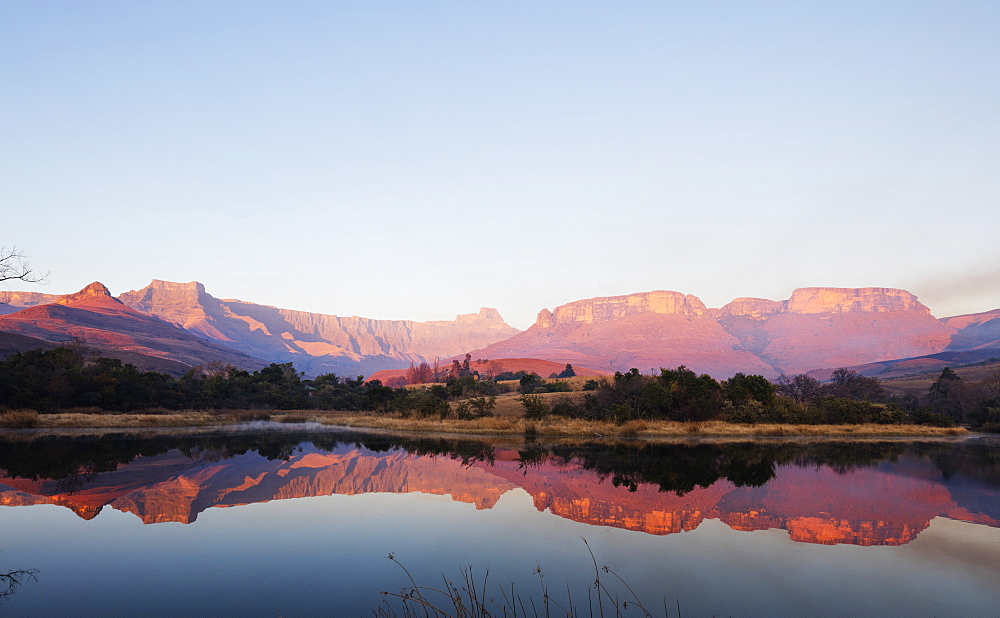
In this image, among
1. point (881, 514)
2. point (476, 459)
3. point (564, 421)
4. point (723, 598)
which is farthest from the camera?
point (564, 421)

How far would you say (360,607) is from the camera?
29.9 ft

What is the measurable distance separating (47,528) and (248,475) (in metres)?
9.25

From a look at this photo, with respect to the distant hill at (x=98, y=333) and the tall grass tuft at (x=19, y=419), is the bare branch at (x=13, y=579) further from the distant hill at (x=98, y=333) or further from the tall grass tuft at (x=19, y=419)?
the distant hill at (x=98, y=333)

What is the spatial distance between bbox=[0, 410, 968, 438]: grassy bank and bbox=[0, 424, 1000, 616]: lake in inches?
513

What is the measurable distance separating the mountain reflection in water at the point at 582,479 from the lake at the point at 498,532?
0.47 feet

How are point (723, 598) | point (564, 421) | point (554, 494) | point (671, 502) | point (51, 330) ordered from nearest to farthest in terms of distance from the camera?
point (723, 598)
point (671, 502)
point (554, 494)
point (564, 421)
point (51, 330)

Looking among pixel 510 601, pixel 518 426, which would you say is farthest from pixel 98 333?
pixel 510 601

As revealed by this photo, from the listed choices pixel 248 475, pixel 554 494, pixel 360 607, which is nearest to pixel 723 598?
pixel 360 607

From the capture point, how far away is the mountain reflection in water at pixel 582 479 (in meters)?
16.2

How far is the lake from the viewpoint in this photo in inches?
387

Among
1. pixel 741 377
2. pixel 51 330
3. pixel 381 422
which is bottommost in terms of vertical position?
pixel 381 422

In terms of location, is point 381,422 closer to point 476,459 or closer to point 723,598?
point 476,459

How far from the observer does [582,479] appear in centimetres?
2228

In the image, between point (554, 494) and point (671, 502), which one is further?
point (554, 494)
